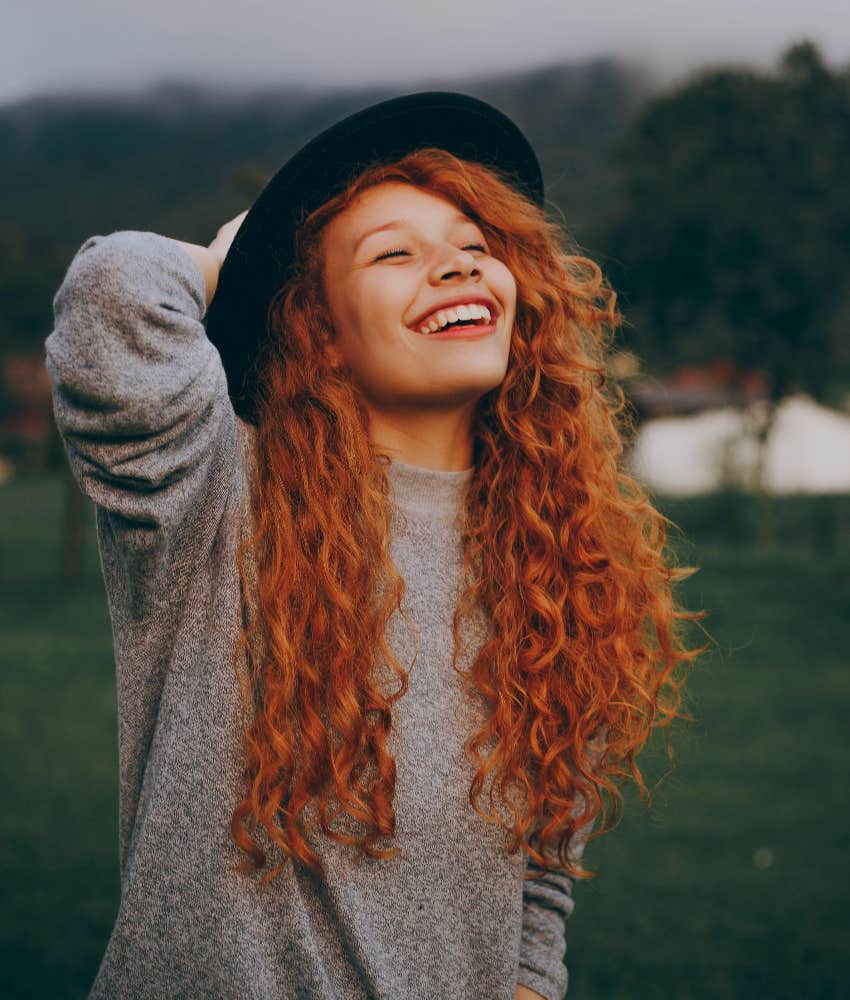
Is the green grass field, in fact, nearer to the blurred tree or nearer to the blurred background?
the blurred background

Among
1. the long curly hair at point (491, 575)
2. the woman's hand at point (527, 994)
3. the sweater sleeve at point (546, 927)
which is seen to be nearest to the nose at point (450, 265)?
the long curly hair at point (491, 575)

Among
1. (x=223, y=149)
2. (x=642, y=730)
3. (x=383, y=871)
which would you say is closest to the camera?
(x=383, y=871)

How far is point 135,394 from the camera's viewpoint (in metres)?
1.30

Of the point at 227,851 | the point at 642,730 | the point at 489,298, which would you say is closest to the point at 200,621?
the point at 227,851

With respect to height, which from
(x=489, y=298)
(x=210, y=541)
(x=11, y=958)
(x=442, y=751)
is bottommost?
(x=11, y=958)

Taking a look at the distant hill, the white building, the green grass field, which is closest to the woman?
the distant hill

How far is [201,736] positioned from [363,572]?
37cm

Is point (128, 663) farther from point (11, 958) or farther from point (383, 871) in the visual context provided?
point (11, 958)

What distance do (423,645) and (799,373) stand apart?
13.0 m

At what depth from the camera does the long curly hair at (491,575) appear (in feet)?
5.18

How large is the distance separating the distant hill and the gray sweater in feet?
1.86

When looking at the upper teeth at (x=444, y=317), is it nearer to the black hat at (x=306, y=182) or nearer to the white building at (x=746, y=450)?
the black hat at (x=306, y=182)

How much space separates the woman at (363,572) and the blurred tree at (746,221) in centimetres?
1022

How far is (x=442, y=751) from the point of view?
168cm
